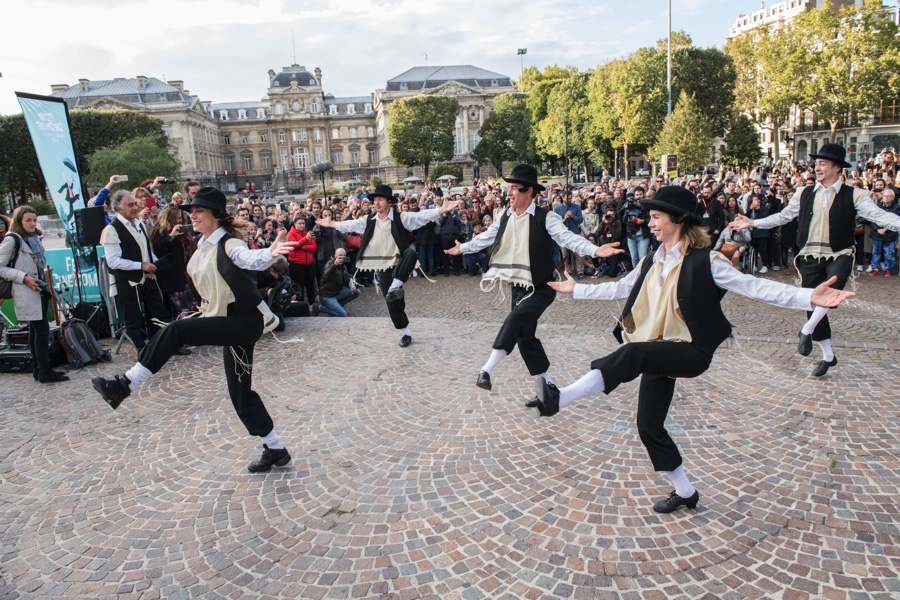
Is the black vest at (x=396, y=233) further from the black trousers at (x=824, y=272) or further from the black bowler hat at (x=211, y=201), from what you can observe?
the black trousers at (x=824, y=272)

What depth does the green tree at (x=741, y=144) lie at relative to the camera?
51656 mm

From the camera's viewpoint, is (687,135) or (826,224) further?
(687,135)

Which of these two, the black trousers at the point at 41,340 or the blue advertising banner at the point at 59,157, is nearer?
the black trousers at the point at 41,340

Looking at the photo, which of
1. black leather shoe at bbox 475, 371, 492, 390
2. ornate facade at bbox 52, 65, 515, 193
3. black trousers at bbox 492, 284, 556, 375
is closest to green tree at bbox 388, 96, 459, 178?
ornate facade at bbox 52, 65, 515, 193

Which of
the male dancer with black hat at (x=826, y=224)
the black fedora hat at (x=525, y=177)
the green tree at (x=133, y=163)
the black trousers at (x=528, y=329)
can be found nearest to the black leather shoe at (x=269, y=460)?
the black trousers at (x=528, y=329)

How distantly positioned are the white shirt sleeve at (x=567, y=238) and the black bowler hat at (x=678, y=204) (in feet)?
4.24

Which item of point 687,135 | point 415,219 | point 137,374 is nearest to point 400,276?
point 415,219

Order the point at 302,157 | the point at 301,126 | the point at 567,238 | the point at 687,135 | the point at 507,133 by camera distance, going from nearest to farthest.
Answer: the point at 567,238, the point at 687,135, the point at 507,133, the point at 301,126, the point at 302,157

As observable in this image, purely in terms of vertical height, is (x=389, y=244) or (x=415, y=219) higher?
(x=415, y=219)

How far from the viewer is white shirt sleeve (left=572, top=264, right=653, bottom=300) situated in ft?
13.9

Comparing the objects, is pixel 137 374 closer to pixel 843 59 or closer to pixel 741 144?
pixel 741 144

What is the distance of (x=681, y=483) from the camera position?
4062mm

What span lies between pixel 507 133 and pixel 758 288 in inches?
3155

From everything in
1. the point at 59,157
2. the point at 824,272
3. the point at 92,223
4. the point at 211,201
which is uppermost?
the point at 59,157
